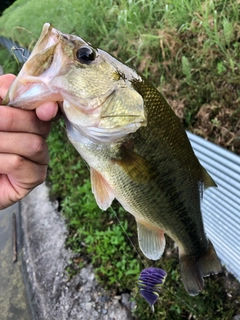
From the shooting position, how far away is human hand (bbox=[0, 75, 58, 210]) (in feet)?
4.22

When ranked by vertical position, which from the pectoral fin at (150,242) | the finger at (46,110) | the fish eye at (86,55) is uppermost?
the fish eye at (86,55)

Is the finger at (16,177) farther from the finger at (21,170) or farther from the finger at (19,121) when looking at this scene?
the finger at (19,121)

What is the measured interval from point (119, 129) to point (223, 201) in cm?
129

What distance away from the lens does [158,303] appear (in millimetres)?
2840

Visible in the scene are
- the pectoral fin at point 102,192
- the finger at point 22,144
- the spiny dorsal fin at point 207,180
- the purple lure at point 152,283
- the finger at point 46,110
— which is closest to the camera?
the finger at point 46,110

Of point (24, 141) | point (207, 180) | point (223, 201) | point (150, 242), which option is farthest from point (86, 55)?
point (223, 201)

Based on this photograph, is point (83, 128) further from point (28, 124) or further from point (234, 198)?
point (234, 198)

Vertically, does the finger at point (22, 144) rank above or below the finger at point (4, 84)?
below

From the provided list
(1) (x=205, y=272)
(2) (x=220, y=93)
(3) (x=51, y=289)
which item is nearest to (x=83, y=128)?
(1) (x=205, y=272)

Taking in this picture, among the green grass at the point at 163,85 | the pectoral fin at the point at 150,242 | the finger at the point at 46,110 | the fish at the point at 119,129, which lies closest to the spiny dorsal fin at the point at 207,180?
the fish at the point at 119,129

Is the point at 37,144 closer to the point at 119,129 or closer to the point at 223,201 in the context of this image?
the point at 119,129

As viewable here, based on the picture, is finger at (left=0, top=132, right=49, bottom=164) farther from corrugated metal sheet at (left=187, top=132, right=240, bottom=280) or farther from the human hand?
corrugated metal sheet at (left=187, top=132, right=240, bottom=280)

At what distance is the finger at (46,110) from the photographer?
1.26 m

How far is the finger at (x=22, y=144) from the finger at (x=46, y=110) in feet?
0.51
